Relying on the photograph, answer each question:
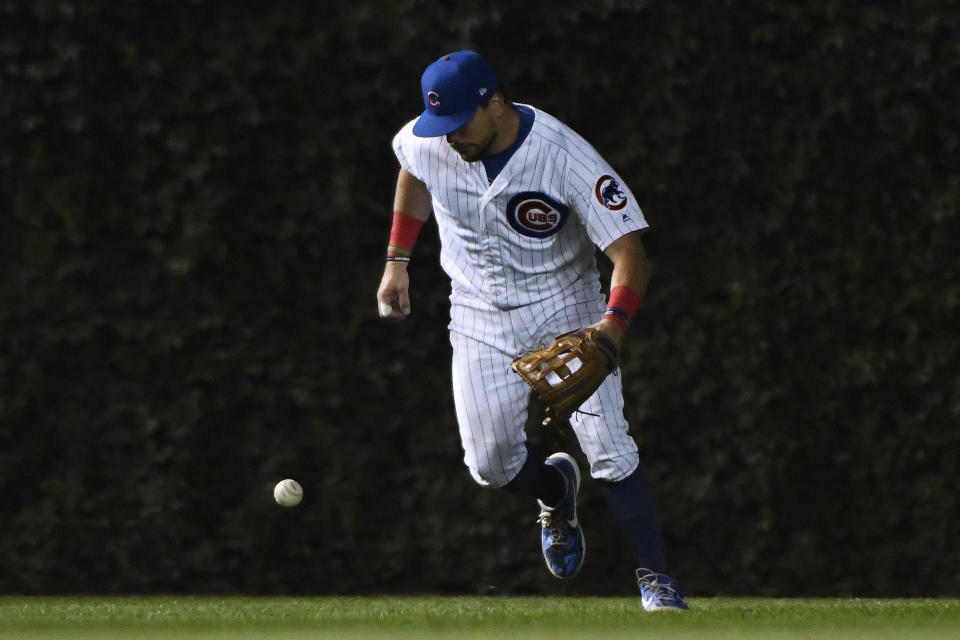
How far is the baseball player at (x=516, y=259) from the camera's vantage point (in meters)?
5.27

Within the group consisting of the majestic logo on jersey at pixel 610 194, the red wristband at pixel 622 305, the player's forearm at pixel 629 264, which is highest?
the majestic logo on jersey at pixel 610 194

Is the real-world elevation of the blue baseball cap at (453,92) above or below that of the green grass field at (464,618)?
above

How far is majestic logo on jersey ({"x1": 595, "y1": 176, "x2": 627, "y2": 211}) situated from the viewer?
5.26m

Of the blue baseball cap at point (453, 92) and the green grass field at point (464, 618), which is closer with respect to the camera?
the green grass field at point (464, 618)

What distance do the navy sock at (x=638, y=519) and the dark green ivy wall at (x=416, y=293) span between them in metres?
Result: 0.98

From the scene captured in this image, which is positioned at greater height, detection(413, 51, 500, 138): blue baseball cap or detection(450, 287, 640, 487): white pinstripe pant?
detection(413, 51, 500, 138): blue baseball cap

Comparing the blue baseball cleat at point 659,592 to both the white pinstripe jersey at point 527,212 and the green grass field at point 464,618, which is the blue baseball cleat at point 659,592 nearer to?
the green grass field at point 464,618

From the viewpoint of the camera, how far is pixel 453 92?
5195 mm

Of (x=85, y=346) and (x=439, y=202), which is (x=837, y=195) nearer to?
(x=439, y=202)

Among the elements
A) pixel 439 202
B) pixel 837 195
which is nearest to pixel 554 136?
pixel 439 202

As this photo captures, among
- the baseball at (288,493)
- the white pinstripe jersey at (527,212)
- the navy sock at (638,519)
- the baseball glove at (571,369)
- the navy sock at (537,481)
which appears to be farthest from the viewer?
the baseball at (288,493)

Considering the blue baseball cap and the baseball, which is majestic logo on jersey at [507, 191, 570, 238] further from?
the baseball

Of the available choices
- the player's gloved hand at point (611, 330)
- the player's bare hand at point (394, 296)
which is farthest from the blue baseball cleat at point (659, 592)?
the player's bare hand at point (394, 296)

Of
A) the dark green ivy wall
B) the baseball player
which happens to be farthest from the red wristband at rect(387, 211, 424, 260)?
the dark green ivy wall
